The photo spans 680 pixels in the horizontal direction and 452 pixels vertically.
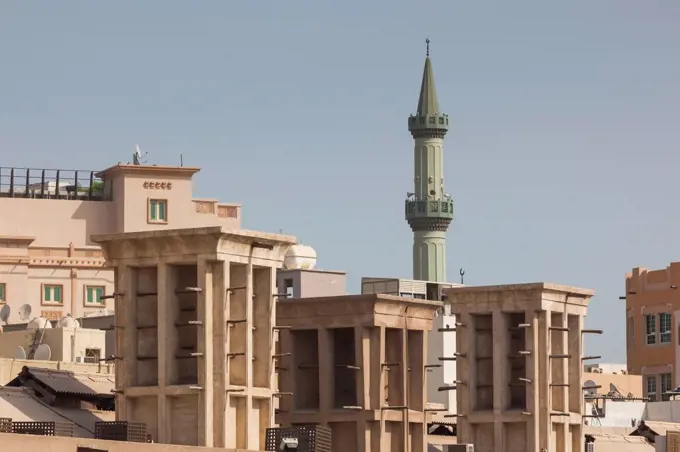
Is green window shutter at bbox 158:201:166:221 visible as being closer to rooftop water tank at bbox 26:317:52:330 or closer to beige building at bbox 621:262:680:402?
beige building at bbox 621:262:680:402

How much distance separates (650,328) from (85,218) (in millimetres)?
28439

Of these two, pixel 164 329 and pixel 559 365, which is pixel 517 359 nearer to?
pixel 559 365

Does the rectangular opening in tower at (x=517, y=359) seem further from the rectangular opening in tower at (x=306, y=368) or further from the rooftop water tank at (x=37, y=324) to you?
the rooftop water tank at (x=37, y=324)

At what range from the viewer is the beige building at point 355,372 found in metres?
63.4

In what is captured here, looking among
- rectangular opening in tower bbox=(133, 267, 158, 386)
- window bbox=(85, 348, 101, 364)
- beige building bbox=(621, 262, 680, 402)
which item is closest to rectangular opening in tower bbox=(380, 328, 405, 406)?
rectangular opening in tower bbox=(133, 267, 158, 386)

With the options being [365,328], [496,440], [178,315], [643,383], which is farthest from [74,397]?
[643,383]

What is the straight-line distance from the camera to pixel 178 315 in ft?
186

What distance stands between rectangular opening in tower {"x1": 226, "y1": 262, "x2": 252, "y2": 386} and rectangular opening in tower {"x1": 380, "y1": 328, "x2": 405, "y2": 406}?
8.70m

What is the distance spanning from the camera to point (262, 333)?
57250 millimetres

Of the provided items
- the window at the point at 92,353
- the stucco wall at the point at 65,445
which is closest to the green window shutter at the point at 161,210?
the window at the point at 92,353

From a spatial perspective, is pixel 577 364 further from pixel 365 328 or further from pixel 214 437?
pixel 214 437

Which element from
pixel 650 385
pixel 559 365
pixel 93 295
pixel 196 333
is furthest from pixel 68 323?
pixel 650 385

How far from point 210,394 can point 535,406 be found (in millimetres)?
13823

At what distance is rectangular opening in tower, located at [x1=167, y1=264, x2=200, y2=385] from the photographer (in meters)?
56.2
